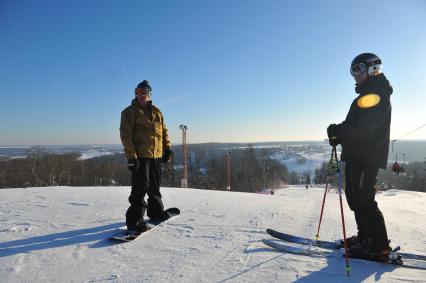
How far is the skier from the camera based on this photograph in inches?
162

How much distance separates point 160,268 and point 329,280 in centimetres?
147

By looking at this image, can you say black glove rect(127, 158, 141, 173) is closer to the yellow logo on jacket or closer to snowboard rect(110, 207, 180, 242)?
snowboard rect(110, 207, 180, 242)

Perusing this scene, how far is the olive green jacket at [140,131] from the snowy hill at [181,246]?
105 cm

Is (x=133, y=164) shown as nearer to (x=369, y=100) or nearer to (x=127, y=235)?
(x=127, y=235)

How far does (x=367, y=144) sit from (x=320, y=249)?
122cm

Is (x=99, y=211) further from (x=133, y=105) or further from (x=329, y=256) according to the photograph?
(x=329, y=256)

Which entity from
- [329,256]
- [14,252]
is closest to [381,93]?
[329,256]

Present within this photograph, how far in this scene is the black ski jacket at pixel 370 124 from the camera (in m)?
3.07

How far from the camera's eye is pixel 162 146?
4.91 metres

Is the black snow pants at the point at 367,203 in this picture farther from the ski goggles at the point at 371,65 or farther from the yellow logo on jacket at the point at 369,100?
the ski goggles at the point at 371,65

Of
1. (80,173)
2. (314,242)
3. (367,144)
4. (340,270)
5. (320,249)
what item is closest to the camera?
(340,270)

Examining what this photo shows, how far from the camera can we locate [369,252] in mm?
3088

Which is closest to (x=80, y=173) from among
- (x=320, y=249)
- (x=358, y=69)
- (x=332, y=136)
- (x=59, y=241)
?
(x=59, y=241)

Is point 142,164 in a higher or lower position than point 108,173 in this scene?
higher
